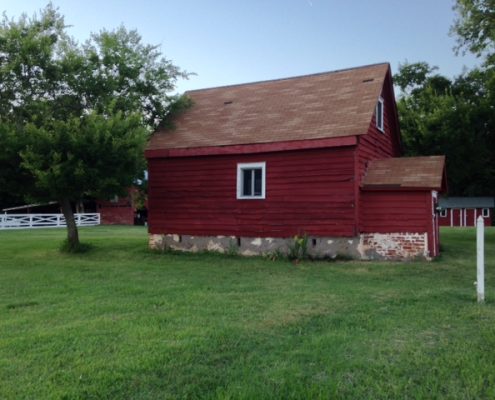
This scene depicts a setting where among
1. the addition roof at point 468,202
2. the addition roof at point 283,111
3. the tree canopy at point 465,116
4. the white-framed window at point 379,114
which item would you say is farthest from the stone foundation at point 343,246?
the addition roof at point 468,202

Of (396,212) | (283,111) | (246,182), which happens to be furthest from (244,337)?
(283,111)

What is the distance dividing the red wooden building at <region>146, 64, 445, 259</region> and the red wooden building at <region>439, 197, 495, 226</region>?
4303 cm

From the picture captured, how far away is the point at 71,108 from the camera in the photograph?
618 inches

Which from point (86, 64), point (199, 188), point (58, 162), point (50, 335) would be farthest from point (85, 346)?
point (86, 64)

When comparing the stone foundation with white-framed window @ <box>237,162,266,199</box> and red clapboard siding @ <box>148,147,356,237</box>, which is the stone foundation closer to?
red clapboard siding @ <box>148,147,356,237</box>

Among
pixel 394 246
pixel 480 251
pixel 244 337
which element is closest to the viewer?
pixel 244 337

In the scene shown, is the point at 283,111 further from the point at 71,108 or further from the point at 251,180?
the point at 71,108

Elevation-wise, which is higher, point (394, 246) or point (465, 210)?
point (465, 210)

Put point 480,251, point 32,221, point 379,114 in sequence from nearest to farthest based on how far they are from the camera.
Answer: point 480,251 < point 379,114 < point 32,221

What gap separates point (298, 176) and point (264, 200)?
4.37 feet

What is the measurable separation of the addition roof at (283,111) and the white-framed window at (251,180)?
0.82 meters

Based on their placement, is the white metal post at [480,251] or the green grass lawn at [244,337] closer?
the green grass lawn at [244,337]

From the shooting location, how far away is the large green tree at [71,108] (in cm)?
1396

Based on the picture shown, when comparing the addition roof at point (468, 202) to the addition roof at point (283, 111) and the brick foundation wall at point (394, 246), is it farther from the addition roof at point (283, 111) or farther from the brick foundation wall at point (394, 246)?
the brick foundation wall at point (394, 246)
